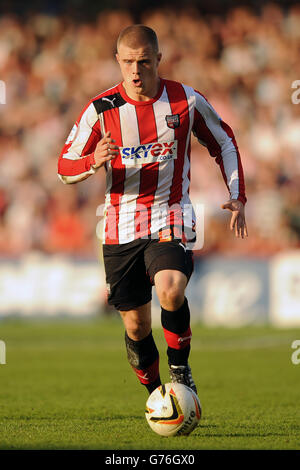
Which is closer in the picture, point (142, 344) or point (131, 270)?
point (131, 270)

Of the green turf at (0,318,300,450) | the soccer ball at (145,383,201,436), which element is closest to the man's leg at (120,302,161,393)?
the green turf at (0,318,300,450)

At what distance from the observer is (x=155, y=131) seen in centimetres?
516

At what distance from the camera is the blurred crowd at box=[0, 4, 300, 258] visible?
47.5 ft

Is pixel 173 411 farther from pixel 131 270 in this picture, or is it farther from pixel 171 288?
pixel 131 270

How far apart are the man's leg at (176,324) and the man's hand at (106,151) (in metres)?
0.73

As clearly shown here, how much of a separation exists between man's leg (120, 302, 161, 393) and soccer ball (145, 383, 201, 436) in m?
0.68

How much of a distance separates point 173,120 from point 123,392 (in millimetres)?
2751

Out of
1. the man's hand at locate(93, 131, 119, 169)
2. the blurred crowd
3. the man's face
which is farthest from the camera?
the blurred crowd

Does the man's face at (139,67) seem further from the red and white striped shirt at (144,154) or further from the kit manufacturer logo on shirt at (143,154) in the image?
the kit manufacturer logo on shirt at (143,154)

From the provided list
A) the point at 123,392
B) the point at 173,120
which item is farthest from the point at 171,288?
the point at 123,392

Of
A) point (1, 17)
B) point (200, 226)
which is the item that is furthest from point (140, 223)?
point (1, 17)

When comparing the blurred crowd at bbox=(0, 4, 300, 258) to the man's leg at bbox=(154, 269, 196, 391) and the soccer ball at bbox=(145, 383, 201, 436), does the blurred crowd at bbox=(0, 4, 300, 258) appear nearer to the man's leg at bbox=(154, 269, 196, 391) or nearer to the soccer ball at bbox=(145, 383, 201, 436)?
the man's leg at bbox=(154, 269, 196, 391)

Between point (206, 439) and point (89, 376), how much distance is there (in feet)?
11.9

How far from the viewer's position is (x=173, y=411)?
4562 millimetres
